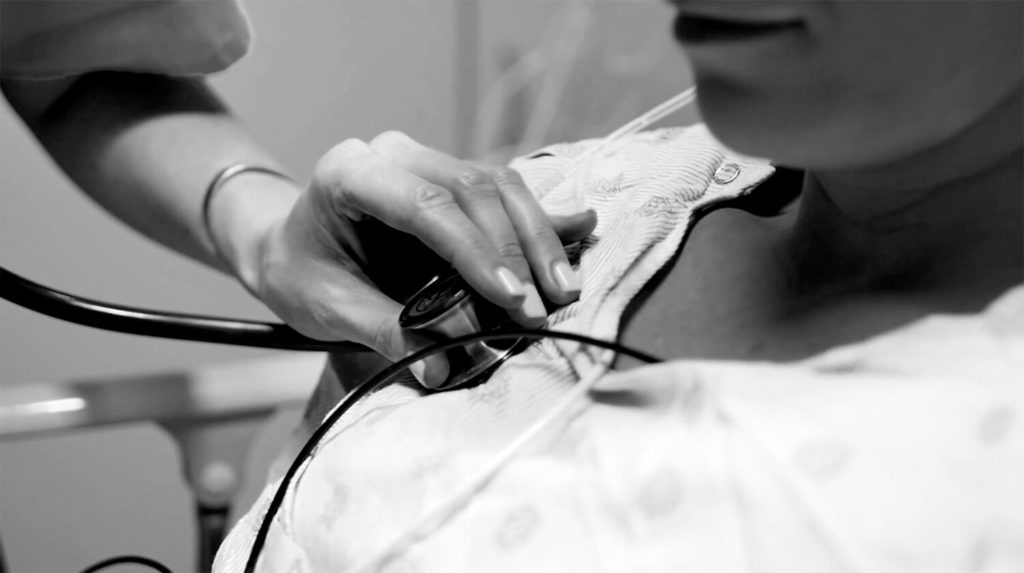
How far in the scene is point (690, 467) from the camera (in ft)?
1.23

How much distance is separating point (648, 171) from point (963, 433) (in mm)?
253

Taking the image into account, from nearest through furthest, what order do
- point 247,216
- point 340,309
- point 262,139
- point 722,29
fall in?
point 722,29
point 340,309
point 247,216
point 262,139

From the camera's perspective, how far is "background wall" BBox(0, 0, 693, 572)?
1280 mm

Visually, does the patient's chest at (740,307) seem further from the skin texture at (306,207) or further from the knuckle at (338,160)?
the knuckle at (338,160)

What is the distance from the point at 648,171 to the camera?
573 mm

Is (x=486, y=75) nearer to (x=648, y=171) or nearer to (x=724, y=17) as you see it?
(x=648, y=171)

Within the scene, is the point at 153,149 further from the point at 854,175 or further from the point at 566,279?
the point at 854,175

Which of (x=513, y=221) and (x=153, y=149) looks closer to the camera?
(x=513, y=221)

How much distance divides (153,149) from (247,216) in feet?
0.40

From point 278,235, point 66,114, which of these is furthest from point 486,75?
point 278,235

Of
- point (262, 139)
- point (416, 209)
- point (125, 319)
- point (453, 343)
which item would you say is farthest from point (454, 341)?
point (262, 139)

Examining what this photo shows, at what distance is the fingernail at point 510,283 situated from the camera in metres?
0.47

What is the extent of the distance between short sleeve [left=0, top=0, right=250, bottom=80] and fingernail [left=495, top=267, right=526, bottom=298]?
1.33 feet

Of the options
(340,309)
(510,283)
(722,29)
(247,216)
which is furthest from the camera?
(247,216)
